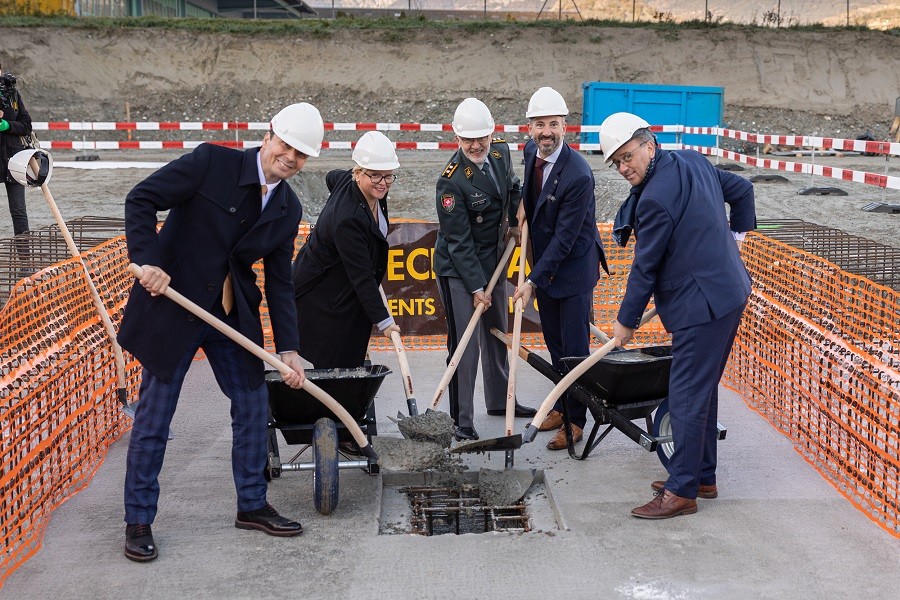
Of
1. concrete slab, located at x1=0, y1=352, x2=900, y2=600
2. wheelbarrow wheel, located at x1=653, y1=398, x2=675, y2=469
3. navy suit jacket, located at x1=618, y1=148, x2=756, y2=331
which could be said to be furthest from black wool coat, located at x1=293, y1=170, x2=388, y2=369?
wheelbarrow wheel, located at x1=653, y1=398, x2=675, y2=469

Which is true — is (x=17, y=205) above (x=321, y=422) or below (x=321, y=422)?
above

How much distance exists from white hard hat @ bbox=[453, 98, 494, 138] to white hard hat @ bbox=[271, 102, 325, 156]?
144cm

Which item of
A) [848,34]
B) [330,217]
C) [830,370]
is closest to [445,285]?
[330,217]

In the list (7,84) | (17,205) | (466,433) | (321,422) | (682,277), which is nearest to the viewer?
(682,277)

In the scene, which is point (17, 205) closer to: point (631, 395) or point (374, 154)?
point (374, 154)

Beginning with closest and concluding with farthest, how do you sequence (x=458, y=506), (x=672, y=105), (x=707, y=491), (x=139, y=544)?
(x=139, y=544) < (x=707, y=491) < (x=458, y=506) < (x=672, y=105)

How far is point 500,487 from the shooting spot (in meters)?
5.31

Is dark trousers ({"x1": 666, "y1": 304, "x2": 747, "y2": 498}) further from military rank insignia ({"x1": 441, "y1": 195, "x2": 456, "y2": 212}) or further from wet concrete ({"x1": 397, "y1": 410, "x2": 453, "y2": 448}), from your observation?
military rank insignia ({"x1": 441, "y1": 195, "x2": 456, "y2": 212})

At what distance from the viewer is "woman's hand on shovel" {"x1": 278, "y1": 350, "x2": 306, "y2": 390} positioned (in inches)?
182

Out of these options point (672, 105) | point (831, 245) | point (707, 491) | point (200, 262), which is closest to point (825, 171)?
point (831, 245)

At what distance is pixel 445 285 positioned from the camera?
6.20 metres

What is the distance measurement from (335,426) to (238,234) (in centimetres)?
119

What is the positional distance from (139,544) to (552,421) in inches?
116

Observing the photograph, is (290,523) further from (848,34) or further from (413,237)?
(848,34)
